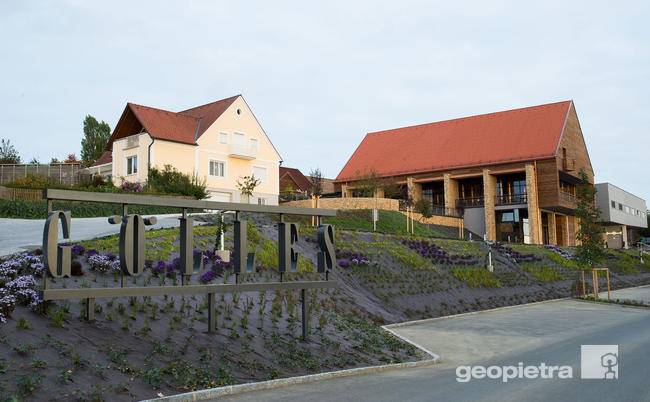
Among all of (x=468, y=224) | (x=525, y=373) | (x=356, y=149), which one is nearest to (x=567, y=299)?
(x=525, y=373)

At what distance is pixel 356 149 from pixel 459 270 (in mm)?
38927

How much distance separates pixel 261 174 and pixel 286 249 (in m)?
35.7

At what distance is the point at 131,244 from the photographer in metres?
7.87

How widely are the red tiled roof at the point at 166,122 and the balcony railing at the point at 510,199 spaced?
83.3 ft

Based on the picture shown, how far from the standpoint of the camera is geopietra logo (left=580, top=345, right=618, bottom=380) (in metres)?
8.62

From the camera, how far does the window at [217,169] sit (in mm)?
41781

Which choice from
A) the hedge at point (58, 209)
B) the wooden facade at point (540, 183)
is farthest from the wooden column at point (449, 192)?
the hedge at point (58, 209)

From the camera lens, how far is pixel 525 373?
8.95 m

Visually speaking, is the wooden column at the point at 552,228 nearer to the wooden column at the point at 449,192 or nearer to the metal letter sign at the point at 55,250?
the wooden column at the point at 449,192

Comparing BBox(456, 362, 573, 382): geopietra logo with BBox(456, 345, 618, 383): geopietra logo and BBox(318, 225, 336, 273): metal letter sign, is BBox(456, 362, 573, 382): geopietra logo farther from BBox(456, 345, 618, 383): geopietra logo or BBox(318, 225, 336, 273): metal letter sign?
BBox(318, 225, 336, 273): metal letter sign

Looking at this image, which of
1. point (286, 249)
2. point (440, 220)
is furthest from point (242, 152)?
point (286, 249)

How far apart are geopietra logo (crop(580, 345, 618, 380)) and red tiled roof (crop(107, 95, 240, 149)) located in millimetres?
32852

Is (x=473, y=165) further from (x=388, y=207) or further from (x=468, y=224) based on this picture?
(x=388, y=207)

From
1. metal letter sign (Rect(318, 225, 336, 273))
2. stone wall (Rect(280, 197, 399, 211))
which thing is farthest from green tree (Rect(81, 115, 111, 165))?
metal letter sign (Rect(318, 225, 336, 273))
